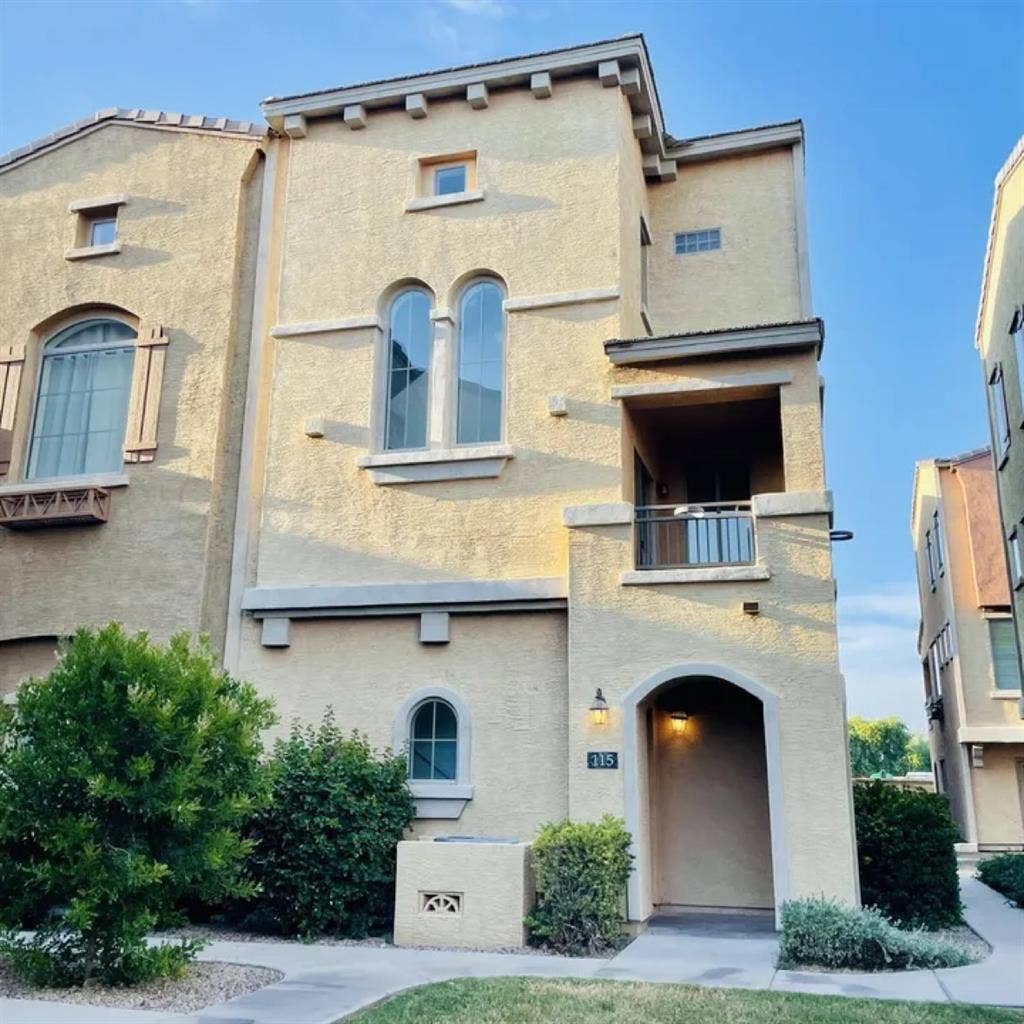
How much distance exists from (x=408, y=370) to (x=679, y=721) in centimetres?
607

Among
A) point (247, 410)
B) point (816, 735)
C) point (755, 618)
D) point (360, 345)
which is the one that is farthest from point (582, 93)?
point (816, 735)

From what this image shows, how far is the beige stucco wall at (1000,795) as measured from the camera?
2612 cm

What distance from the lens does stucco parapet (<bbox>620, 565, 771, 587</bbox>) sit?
11469mm

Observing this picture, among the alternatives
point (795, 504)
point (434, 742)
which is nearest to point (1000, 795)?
point (795, 504)

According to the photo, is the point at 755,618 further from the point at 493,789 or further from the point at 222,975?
the point at 222,975

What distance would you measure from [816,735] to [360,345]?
797cm

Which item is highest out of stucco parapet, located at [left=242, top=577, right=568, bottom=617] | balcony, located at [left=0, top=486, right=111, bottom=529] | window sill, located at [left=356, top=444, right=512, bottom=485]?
window sill, located at [left=356, top=444, right=512, bottom=485]

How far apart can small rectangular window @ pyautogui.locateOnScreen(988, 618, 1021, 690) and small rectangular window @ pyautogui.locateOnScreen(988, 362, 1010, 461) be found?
672 centimetres

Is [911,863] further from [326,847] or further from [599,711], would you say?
[326,847]

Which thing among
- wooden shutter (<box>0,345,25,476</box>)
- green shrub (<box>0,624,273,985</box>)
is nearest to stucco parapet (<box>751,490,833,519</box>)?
green shrub (<box>0,624,273,985</box>)

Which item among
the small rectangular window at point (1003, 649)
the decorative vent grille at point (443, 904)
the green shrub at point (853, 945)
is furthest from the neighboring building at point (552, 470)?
the small rectangular window at point (1003, 649)

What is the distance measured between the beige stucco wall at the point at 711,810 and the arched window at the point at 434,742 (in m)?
2.59

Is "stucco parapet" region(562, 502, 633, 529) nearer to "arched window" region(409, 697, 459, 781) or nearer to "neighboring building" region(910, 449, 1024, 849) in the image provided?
"arched window" region(409, 697, 459, 781)

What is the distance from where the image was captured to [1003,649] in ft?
88.3
